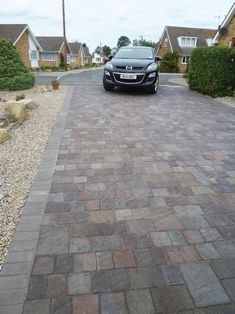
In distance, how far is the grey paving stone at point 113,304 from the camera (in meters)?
1.97

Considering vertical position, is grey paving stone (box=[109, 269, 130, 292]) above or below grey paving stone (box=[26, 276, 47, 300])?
above

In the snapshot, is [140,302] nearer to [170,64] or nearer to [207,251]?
[207,251]

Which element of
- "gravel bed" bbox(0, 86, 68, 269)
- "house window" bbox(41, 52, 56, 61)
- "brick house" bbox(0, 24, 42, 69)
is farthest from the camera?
"house window" bbox(41, 52, 56, 61)

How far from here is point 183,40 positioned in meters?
41.6

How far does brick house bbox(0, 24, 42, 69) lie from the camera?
29.9 meters

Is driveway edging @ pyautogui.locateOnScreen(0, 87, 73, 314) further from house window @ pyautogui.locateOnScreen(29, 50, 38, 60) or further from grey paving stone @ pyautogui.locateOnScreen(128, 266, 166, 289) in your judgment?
house window @ pyautogui.locateOnScreen(29, 50, 38, 60)

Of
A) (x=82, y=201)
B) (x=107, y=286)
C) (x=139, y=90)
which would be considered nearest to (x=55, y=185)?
(x=82, y=201)

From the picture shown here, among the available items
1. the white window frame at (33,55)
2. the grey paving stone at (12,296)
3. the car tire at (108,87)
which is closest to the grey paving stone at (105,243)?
the grey paving stone at (12,296)

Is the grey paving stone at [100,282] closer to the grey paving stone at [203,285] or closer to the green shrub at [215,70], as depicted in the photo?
the grey paving stone at [203,285]

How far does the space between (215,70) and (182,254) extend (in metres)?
9.60

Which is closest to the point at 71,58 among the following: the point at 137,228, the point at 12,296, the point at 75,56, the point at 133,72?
the point at 75,56

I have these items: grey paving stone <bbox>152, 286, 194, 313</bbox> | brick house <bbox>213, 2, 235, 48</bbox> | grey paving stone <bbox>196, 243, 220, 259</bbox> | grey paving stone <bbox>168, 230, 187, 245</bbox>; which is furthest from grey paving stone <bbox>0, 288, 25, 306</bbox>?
brick house <bbox>213, 2, 235, 48</bbox>

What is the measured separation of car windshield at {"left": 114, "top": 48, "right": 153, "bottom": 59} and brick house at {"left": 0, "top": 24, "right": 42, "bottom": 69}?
20.5m

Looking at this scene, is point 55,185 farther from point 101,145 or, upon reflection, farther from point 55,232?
point 101,145
